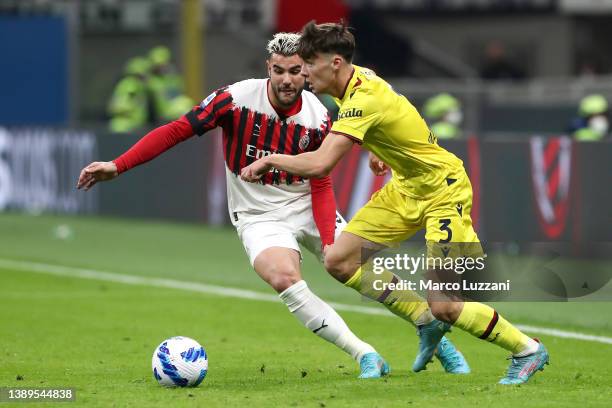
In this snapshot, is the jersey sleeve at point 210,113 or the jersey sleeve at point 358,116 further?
the jersey sleeve at point 210,113

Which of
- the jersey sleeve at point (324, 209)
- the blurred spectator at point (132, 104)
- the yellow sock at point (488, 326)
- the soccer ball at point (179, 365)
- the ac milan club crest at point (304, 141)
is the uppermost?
the ac milan club crest at point (304, 141)

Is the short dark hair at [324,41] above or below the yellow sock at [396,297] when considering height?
above

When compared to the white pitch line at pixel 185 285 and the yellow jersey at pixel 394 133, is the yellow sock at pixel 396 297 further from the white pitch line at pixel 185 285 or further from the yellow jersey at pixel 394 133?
the white pitch line at pixel 185 285

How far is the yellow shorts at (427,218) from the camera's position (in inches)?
333

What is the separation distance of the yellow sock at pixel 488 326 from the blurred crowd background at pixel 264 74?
7.87 m

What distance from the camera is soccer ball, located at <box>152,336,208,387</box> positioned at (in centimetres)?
838

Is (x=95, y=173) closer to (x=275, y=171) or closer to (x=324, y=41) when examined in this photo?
(x=275, y=171)

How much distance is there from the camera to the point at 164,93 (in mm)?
25688

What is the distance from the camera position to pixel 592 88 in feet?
86.8

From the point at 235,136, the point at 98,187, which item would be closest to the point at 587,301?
the point at 235,136

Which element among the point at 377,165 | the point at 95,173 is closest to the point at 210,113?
the point at 95,173

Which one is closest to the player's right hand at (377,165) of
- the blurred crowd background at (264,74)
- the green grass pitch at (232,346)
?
the green grass pitch at (232,346)

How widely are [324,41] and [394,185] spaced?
1.06 m

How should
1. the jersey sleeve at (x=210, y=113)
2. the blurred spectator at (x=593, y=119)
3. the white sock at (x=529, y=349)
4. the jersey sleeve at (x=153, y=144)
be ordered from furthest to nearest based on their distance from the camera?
1. the blurred spectator at (x=593, y=119)
2. the jersey sleeve at (x=210, y=113)
3. the jersey sleeve at (x=153, y=144)
4. the white sock at (x=529, y=349)
